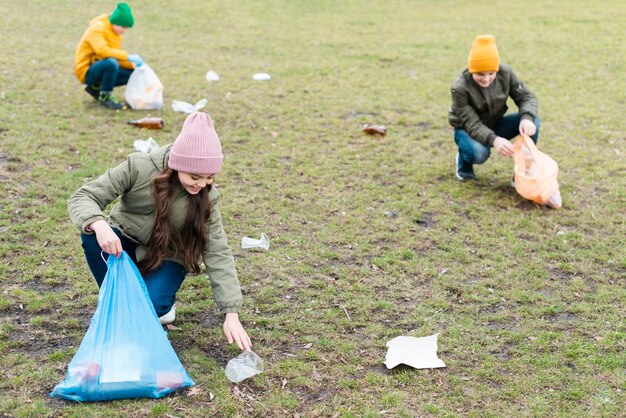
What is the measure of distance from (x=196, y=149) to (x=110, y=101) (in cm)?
474

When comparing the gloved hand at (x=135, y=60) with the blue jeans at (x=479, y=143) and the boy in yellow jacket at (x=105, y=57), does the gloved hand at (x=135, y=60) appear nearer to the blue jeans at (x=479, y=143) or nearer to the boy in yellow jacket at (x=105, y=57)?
the boy in yellow jacket at (x=105, y=57)

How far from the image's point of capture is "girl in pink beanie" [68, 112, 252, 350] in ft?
10.4

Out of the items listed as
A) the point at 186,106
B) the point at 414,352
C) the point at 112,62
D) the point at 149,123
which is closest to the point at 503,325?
the point at 414,352

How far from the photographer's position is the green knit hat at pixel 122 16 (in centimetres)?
725

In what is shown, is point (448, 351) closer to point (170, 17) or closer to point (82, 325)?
point (82, 325)

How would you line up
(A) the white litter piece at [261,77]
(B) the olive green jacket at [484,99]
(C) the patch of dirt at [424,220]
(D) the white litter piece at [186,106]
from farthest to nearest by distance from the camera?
1. (A) the white litter piece at [261,77]
2. (D) the white litter piece at [186,106]
3. (B) the olive green jacket at [484,99]
4. (C) the patch of dirt at [424,220]

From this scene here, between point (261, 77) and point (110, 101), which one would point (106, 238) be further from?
point (261, 77)

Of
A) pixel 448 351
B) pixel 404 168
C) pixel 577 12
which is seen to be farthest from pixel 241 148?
pixel 577 12

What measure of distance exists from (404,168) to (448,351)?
111 inches

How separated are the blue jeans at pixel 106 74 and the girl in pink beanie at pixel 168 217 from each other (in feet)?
13.8

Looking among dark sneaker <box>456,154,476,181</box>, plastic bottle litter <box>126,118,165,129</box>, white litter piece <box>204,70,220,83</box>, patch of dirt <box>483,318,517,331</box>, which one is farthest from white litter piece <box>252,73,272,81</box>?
patch of dirt <box>483,318,517,331</box>

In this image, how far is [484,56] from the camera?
213 inches

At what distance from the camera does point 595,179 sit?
6094 millimetres

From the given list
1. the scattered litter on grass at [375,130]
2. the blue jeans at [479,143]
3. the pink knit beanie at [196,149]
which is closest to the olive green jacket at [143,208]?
the pink knit beanie at [196,149]
